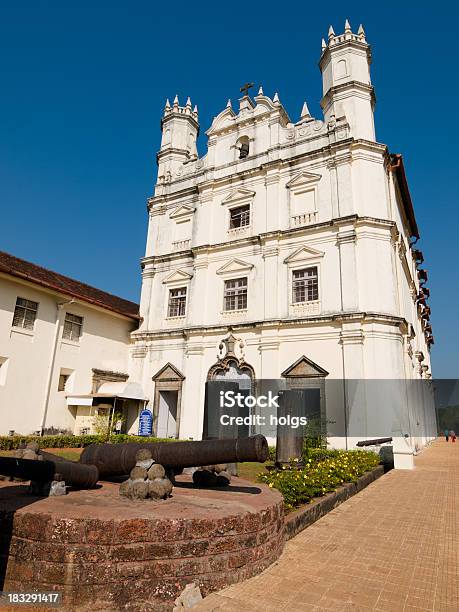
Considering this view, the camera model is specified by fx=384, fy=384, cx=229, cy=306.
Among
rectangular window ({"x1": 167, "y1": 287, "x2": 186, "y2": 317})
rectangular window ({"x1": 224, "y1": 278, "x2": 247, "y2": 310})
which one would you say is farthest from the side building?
rectangular window ({"x1": 224, "y1": 278, "x2": 247, "y2": 310})

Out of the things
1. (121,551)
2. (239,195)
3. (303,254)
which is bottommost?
(121,551)

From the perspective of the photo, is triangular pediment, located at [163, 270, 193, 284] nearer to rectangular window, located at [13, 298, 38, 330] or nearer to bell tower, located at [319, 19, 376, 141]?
rectangular window, located at [13, 298, 38, 330]

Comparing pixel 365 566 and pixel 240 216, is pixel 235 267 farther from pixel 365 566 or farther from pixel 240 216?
pixel 365 566

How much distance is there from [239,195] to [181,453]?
1754 centimetres

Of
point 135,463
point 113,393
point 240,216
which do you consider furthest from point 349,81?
point 135,463

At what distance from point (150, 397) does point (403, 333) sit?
41.9 ft

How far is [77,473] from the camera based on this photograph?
5.08m

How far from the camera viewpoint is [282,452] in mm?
11273

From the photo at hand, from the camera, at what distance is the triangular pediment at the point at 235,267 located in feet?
63.0

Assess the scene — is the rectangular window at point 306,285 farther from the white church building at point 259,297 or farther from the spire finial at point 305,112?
the spire finial at point 305,112

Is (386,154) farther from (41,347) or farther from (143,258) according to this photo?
(41,347)

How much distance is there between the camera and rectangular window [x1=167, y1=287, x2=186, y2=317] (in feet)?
69.6

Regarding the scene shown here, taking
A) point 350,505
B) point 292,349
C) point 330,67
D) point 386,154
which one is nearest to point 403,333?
point 292,349

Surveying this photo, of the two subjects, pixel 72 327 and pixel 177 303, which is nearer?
pixel 72 327
